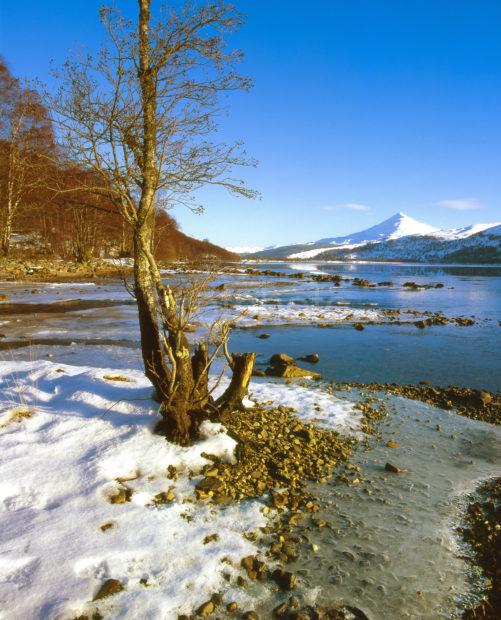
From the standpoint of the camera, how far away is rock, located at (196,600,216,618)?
3621 millimetres

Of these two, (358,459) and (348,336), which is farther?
(348,336)

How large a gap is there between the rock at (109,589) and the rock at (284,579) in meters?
1.47

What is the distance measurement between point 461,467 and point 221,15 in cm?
744

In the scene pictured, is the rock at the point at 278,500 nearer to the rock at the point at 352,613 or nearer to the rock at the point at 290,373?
the rock at the point at 352,613

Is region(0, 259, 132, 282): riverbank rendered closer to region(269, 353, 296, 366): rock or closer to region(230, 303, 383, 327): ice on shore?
region(230, 303, 383, 327): ice on shore

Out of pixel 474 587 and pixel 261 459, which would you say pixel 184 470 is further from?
pixel 474 587

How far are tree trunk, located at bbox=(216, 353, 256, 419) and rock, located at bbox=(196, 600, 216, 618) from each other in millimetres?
3435

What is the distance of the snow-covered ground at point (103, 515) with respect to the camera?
3.72m

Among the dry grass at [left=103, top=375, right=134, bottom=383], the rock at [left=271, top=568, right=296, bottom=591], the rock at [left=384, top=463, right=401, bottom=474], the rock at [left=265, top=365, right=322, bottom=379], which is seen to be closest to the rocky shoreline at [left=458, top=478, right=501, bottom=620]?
the rock at [left=384, top=463, right=401, bottom=474]

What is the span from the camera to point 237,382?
7.21 m

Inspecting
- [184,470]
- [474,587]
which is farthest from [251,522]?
[474,587]

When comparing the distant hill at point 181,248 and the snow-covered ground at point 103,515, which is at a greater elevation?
the distant hill at point 181,248

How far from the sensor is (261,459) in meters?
6.11

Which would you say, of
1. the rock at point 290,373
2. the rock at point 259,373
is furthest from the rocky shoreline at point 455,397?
the rock at point 259,373
